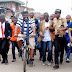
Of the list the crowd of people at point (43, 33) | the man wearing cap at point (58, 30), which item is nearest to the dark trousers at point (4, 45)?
the crowd of people at point (43, 33)

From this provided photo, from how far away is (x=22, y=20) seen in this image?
5848 mm

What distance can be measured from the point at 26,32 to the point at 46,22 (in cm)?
100

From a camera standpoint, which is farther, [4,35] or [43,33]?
[4,35]

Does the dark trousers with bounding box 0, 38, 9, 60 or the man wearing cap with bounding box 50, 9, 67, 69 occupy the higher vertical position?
the man wearing cap with bounding box 50, 9, 67, 69

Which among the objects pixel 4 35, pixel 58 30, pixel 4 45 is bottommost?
pixel 4 45

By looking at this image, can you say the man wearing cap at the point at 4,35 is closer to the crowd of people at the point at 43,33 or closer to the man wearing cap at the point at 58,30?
the crowd of people at the point at 43,33

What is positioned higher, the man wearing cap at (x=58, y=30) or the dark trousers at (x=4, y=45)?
the man wearing cap at (x=58, y=30)

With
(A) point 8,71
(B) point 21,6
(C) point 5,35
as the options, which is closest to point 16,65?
(A) point 8,71

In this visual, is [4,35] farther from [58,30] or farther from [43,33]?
[58,30]

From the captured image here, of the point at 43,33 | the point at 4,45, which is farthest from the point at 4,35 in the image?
the point at 43,33

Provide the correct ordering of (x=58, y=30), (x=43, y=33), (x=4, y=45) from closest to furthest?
1. (x=58, y=30)
2. (x=43, y=33)
3. (x=4, y=45)

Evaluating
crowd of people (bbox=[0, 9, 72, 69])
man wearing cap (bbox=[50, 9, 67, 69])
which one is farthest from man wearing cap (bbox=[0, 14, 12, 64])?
man wearing cap (bbox=[50, 9, 67, 69])

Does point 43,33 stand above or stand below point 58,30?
below

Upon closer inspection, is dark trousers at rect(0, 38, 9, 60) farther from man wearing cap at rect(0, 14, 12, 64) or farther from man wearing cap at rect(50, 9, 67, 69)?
man wearing cap at rect(50, 9, 67, 69)
